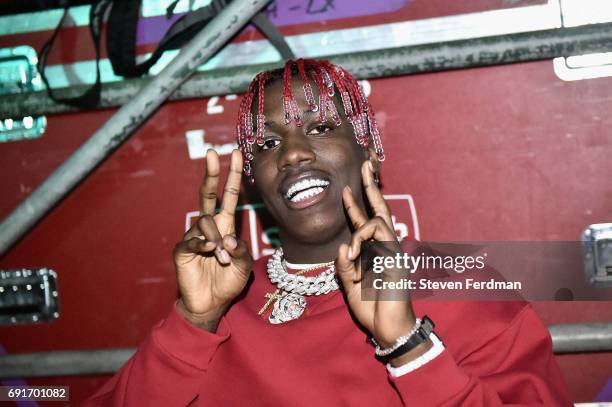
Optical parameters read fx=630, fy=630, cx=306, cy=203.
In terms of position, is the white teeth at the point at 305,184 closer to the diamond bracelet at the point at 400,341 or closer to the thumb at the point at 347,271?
the thumb at the point at 347,271

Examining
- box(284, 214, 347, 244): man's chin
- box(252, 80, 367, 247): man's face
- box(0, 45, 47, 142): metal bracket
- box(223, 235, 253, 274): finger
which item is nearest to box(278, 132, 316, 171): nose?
box(252, 80, 367, 247): man's face

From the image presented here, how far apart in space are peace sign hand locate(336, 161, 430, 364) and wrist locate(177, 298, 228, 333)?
38 cm

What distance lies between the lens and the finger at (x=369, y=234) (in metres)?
1.30

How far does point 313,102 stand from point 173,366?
2.50 feet

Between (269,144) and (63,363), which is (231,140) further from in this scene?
(63,363)

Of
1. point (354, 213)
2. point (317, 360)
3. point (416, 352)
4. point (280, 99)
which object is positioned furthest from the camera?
point (280, 99)

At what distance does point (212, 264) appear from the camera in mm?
1586

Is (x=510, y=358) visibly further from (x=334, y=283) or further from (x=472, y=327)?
(x=334, y=283)

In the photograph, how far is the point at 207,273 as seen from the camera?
1.58 metres

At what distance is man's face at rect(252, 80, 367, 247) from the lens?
163 centimetres

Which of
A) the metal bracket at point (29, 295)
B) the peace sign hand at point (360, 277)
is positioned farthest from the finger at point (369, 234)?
the metal bracket at point (29, 295)

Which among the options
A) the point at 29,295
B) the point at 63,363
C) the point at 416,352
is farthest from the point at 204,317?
the point at 29,295

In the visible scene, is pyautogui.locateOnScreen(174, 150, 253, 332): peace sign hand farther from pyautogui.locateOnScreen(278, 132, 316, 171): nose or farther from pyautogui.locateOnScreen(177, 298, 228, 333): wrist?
pyautogui.locateOnScreen(278, 132, 316, 171): nose

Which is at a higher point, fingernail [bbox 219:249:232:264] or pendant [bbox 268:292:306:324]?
fingernail [bbox 219:249:232:264]
